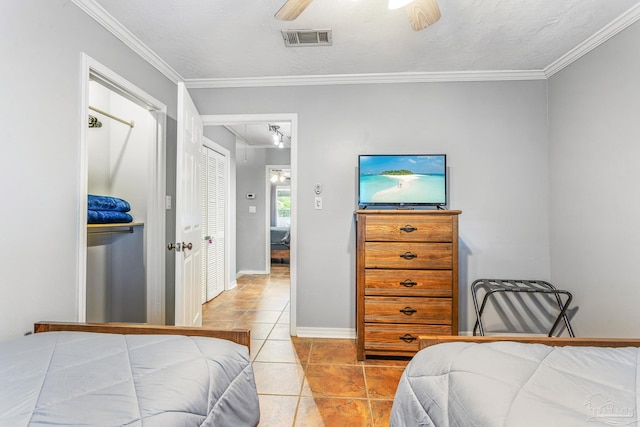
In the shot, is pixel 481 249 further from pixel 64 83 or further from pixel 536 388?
pixel 64 83

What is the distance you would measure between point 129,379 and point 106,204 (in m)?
1.89

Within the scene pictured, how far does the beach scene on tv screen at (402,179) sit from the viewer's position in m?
2.65

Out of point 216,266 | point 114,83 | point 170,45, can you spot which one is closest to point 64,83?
point 114,83

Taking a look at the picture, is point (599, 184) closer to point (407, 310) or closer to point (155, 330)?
point (407, 310)

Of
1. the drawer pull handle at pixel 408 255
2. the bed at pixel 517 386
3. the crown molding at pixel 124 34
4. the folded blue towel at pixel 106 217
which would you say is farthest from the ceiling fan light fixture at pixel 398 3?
the folded blue towel at pixel 106 217

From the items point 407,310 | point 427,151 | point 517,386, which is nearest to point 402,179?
point 427,151

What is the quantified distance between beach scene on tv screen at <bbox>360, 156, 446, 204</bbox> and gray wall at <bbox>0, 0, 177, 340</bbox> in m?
2.06

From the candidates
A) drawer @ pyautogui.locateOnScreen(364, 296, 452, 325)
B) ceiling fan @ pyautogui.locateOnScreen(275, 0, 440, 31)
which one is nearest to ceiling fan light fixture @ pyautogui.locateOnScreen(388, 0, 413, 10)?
ceiling fan @ pyautogui.locateOnScreen(275, 0, 440, 31)

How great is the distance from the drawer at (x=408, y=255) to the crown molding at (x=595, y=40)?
175 centimetres

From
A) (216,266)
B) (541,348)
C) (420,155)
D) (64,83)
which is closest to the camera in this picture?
(541,348)

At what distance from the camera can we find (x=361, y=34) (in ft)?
6.98

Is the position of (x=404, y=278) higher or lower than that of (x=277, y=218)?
lower

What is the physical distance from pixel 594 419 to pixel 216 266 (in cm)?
426

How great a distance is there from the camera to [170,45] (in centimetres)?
227
